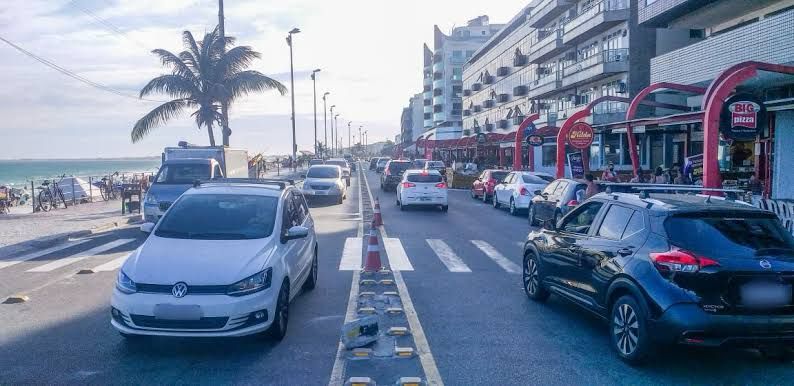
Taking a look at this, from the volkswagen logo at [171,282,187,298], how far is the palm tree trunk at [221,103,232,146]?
83.9 feet

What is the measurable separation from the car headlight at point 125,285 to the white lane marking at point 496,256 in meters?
6.82

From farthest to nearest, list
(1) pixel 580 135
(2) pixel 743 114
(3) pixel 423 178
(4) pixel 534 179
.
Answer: (1) pixel 580 135
(3) pixel 423 178
(4) pixel 534 179
(2) pixel 743 114

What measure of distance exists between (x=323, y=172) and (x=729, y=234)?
76.6ft

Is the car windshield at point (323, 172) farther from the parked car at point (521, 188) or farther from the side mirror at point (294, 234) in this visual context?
the side mirror at point (294, 234)

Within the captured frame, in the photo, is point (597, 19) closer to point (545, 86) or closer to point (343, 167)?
point (545, 86)

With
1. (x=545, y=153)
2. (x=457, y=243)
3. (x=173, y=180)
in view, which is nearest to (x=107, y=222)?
(x=173, y=180)

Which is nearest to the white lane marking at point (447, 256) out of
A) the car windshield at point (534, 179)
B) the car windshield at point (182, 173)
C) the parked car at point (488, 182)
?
the car windshield at point (182, 173)

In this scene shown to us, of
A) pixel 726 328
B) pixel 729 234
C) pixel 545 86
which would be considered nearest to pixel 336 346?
pixel 726 328

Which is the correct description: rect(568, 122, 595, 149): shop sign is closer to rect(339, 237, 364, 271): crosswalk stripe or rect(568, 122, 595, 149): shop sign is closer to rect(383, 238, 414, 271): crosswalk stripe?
rect(383, 238, 414, 271): crosswalk stripe

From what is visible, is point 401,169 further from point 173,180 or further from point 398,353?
point 398,353

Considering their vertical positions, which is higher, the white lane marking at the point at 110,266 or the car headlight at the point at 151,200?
the car headlight at the point at 151,200

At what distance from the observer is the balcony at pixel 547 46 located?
44.5 meters

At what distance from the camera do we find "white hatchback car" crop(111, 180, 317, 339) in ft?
20.7

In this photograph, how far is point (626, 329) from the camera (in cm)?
641
